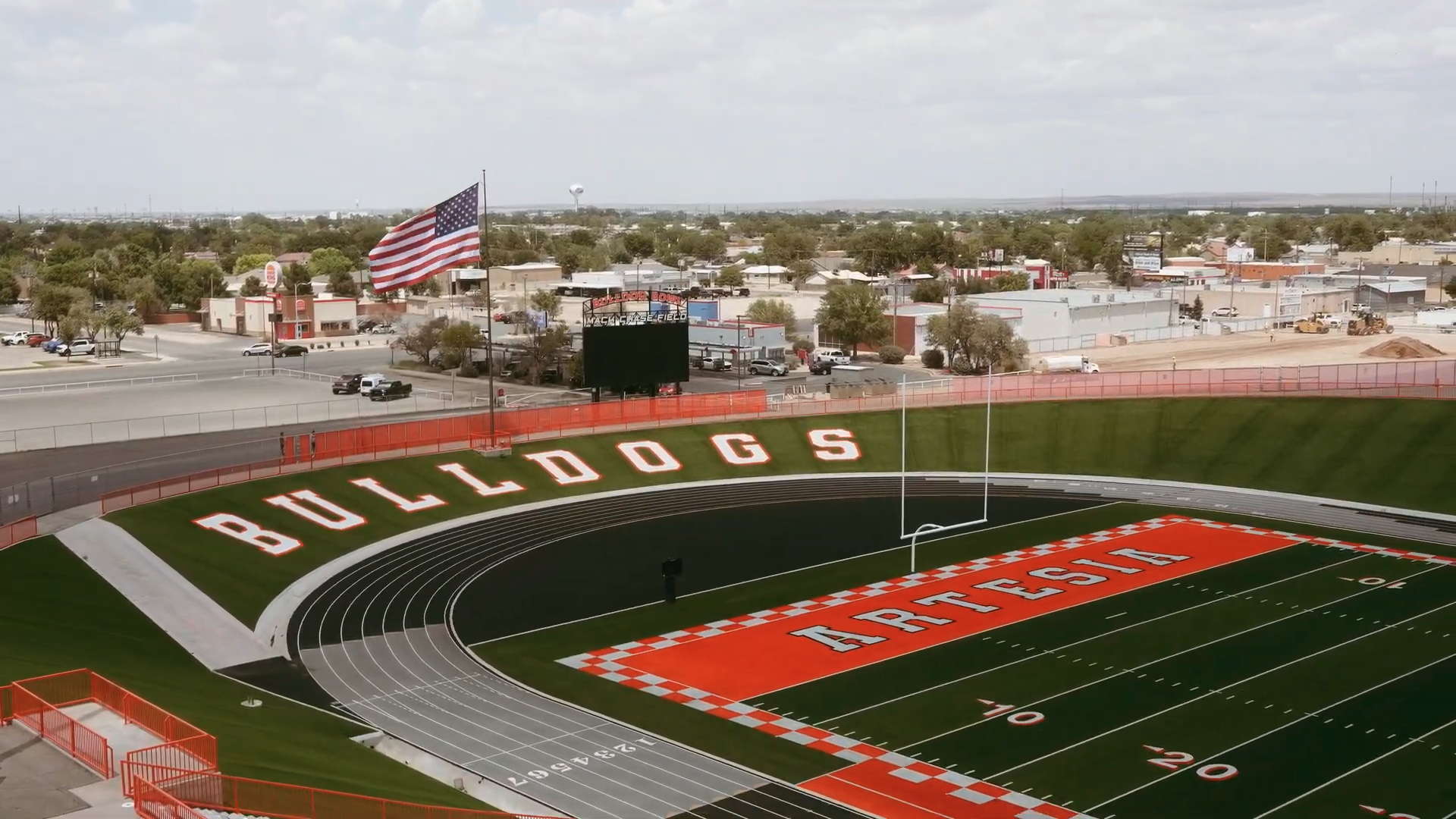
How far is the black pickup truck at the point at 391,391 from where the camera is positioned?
6650 cm

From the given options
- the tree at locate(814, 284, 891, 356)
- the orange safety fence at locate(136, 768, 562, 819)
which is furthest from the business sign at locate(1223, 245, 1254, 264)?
the orange safety fence at locate(136, 768, 562, 819)

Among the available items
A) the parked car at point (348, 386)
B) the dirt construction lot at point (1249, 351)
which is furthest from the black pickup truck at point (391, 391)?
the dirt construction lot at point (1249, 351)

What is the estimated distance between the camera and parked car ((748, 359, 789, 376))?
258 feet

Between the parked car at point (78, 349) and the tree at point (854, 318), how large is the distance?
51587 millimetres

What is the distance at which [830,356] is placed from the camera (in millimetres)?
82000

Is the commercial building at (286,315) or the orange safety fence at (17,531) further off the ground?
the commercial building at (286,315)

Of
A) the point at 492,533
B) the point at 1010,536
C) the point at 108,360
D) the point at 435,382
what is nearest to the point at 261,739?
the point at 492,533

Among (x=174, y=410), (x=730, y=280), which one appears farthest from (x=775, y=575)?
(x=730, y=280)

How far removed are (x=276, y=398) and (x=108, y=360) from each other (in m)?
27.6

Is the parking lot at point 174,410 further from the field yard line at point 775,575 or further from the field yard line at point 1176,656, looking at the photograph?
the field yard line at point 1176,656

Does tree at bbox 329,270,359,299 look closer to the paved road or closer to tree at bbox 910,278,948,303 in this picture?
tree at bbox 910,278,948,303

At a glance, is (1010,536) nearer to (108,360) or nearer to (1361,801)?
(1361,801)

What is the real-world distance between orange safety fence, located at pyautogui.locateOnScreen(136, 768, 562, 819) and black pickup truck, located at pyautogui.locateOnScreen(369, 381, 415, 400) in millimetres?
48713

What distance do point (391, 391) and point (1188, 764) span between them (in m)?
51.2
